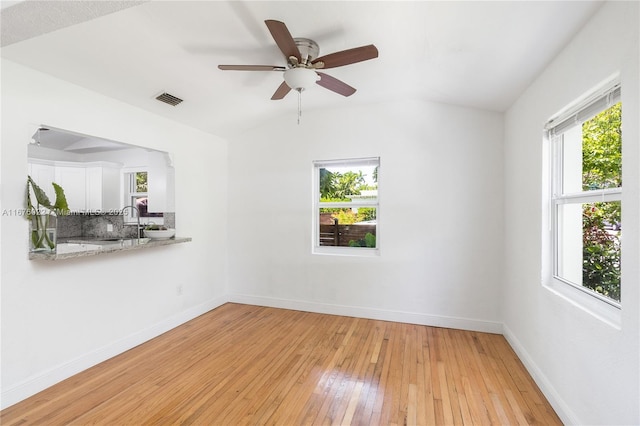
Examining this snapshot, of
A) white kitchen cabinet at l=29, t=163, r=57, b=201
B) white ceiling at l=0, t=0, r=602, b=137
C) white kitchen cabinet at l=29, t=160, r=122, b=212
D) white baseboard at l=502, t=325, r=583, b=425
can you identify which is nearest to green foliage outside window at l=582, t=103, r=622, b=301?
white ceiling at l=0, t=0, r=602, b=137

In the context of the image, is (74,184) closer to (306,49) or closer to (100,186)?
(100,186)

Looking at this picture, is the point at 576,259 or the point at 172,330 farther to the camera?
the point at 172,330

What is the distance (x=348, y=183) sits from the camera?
387 cm

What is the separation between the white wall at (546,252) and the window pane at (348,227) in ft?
5.04

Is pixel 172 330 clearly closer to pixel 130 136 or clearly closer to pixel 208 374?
pixel 208 374

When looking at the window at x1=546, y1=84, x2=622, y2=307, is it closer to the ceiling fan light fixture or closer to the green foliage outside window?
the green foliage outside window

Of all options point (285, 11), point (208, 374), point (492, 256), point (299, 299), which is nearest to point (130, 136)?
point (285, 11)

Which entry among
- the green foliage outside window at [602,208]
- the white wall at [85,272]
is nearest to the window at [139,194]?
the white wall at [85,272]

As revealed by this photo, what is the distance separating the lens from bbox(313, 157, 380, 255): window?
148 inches

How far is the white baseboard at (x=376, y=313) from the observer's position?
324 cm

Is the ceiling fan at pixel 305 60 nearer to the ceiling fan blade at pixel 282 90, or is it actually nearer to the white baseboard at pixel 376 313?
the ceiling fan blade at pixel 282 90

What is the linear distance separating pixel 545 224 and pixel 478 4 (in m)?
1.60

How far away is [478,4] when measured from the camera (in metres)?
1.66

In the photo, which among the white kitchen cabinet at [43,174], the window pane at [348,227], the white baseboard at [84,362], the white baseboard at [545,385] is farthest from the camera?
the window pane at [348,227]
